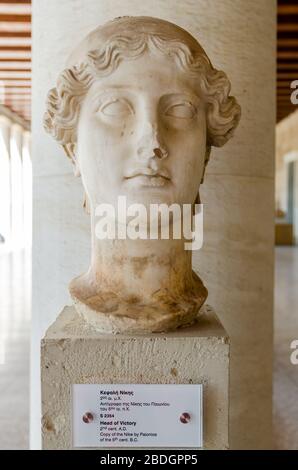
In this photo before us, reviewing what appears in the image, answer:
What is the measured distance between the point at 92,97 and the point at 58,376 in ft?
3.92

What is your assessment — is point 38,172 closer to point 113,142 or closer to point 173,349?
point 113,142

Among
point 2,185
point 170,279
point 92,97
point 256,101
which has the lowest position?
point 170,279

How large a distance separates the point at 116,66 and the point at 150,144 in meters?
0.38

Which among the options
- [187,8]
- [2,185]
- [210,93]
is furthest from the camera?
[2,185]

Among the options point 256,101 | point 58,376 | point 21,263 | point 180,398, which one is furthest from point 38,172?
point 21,263

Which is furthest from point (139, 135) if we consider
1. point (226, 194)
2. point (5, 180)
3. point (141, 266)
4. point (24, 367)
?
point (5, 180)

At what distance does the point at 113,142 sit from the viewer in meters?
2.19

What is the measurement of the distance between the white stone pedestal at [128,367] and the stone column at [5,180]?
56.6 ft

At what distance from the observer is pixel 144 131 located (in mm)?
2121

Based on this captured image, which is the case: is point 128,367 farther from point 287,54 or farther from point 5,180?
point 5,180

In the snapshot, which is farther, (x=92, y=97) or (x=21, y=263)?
(x=21, y=263)

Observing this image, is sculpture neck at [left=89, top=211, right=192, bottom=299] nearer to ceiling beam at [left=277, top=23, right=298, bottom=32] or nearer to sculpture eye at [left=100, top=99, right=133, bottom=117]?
sculpture eye at [left=100, top=99, right=133, bottom=117]

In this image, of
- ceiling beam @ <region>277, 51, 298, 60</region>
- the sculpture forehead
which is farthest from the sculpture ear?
ceiling beam @ <region>277, 51, 298, 60</region>

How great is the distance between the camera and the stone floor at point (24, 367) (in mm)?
4430
